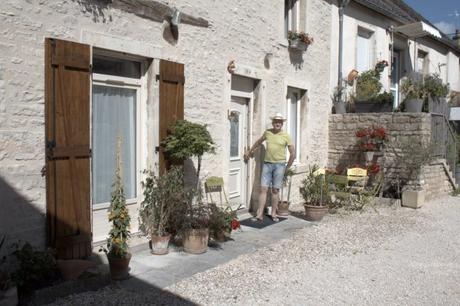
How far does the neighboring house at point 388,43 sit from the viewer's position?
35.6 feet

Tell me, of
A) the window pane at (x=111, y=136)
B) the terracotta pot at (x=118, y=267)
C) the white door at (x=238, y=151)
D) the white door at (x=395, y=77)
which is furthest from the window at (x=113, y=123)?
the white door at (x=395, y=77)

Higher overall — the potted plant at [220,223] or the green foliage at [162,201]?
the green foliage at [162,201]

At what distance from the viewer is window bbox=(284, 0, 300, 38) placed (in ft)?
29.7

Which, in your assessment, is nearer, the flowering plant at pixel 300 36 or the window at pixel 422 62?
the flowering plant at pixel 300 36

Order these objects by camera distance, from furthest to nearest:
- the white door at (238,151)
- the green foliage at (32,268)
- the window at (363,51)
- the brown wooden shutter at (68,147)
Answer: the window at (363,51) → the white door at (238,151) → the brown wooden shutter at (68,147) → the green foliage at (32,268)

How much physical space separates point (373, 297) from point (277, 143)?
3501mm

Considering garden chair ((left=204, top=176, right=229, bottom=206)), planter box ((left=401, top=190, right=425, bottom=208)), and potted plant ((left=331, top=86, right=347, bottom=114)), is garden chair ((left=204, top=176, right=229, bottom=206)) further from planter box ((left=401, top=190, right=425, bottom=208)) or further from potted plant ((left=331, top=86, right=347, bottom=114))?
potted plant ((left=331, top=86, right=347, bottom=114))

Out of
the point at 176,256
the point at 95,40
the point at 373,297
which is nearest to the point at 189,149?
the point at 176,256

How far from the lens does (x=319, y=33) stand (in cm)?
962

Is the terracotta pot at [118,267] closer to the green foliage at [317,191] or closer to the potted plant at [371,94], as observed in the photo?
the green foliage at [317,191]

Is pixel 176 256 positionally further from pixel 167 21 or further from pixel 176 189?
pixel 167 21

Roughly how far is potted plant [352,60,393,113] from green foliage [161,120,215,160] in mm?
5968

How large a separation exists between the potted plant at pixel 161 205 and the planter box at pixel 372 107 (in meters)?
6.40

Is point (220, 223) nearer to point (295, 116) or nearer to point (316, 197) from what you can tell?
point (316, 197)
